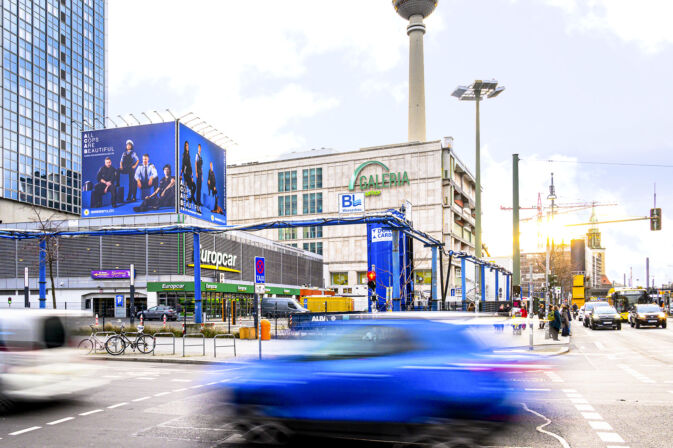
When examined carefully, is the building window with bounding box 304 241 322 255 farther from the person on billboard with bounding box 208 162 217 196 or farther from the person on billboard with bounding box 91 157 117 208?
the person on billboard with bounding box 91 157 117 208

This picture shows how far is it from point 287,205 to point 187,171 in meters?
42.4

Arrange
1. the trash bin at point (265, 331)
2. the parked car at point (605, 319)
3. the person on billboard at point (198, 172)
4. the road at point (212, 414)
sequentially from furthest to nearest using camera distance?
the person on billboard at point (198, 172) < the parked car at point (605, 319) < the trash bin at point (265, 331) < the road at point (212, 414)

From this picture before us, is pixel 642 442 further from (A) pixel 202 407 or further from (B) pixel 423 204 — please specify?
(B) pixel 423 204

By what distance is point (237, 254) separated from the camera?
66625mm

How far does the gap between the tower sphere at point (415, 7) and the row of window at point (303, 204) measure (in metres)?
38.0

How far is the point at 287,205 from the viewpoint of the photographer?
100750mm

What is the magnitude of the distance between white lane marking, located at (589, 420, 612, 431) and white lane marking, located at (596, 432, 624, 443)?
0.86ft

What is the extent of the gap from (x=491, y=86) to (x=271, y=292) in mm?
33892

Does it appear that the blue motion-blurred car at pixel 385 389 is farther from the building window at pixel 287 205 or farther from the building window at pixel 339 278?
the building window at pixel 287 205

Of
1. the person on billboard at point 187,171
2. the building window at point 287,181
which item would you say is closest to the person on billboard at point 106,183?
the person on billboard at point 187,171

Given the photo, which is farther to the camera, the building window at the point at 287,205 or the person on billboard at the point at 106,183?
the building window at the point at 287,205

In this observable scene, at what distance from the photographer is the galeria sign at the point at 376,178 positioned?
9381cm

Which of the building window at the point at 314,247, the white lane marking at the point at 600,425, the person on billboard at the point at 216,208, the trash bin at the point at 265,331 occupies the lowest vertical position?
the trash bin at the point at 265,331

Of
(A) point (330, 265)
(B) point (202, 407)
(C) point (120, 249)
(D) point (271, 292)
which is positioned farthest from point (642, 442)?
(A) point (330, 265)
